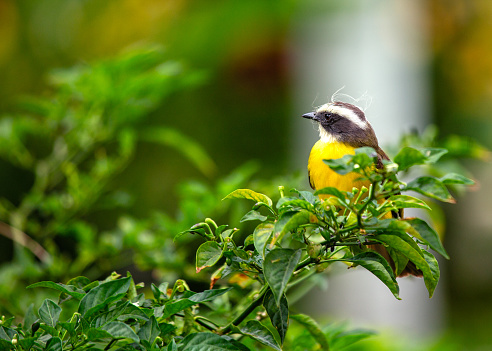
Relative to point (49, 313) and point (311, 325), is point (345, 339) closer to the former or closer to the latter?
point (311, 325)

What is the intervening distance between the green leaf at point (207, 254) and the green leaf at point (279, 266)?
0.26 feet

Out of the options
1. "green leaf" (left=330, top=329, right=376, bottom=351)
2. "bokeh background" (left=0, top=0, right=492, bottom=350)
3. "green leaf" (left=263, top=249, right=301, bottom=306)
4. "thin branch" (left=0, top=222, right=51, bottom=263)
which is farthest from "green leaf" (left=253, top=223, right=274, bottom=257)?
"bokeh background" (left=0, top=0, right=492, bottom=350)

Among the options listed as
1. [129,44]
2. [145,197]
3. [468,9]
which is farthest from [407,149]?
[468,9]

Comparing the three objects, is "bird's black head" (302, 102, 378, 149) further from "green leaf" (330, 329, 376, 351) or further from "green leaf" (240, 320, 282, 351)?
"green leaf" (240, 320, 282, 351)

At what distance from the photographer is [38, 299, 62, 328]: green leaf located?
2.21 ft

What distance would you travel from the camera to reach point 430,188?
61 centimetres

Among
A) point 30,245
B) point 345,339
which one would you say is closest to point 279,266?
point 345,339

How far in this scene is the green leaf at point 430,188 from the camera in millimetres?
599

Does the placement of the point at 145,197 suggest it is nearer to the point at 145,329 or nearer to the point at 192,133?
the point at 192,133

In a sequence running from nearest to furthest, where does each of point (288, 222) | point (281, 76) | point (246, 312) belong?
point (288, 222)
point (246, 312)
point (281, 76)

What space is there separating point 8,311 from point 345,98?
2.36 ft

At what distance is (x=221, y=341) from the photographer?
2.14 ft

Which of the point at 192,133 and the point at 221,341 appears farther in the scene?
the point at 192,133

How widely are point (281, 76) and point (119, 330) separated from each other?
358 centimetres
